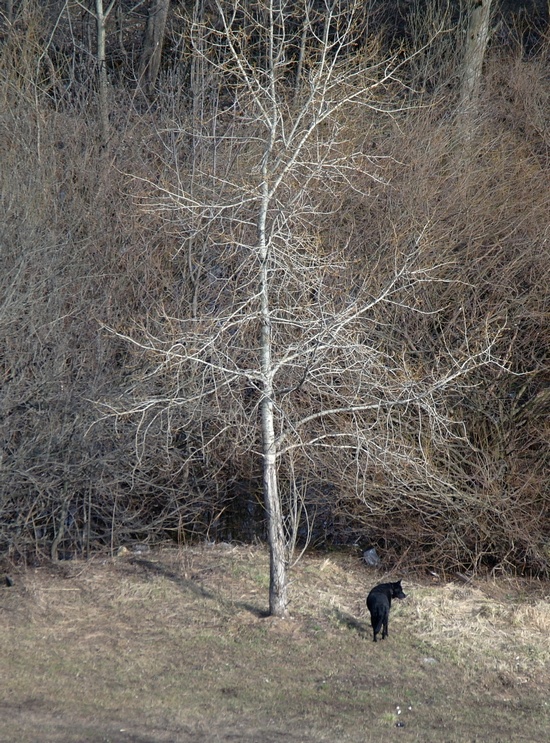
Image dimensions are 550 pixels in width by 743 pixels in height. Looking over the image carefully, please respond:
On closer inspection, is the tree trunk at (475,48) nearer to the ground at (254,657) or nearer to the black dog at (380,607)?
the ground at (254,657)

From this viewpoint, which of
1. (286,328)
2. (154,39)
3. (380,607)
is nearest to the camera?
(380,607)

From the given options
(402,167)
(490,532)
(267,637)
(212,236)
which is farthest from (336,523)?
(402,167)

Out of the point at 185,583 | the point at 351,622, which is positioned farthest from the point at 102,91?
the point at 351,622

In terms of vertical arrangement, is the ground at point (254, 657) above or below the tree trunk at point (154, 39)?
below

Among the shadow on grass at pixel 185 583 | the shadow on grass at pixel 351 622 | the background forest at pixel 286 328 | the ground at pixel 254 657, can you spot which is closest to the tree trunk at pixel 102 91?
the background forest at pixel 286 328

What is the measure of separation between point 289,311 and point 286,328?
1.63m

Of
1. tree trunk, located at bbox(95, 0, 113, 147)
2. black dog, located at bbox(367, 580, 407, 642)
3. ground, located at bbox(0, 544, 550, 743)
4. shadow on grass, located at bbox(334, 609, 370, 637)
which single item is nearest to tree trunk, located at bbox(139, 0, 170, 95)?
tree trunk, located at bbox(95, 0, 113, 147)

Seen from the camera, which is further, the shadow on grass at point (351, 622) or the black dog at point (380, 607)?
the shadow on grass at point (351, 622)

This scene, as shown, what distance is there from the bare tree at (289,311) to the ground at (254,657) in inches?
27.1

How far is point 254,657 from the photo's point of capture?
6.96 meters

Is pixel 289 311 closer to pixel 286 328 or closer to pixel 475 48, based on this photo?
pixel 286 328

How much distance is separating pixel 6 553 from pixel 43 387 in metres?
1.89

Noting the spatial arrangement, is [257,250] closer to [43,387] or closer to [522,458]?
[43,387]

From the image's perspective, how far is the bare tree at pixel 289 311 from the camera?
7.59 m
